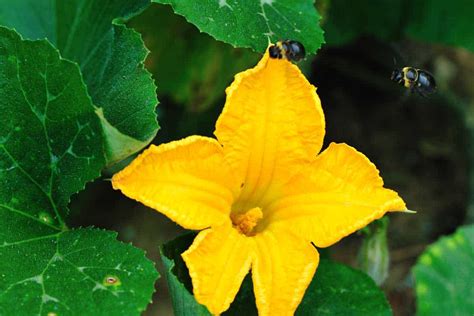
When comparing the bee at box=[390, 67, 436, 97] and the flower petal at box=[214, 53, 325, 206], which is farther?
the bee at box=[390, 67, 436, 97]

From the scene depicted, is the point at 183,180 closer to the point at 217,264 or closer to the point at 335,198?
the point at 217,264

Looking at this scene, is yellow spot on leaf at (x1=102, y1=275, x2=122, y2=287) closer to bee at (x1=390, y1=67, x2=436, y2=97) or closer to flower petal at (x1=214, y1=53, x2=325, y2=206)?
flower petal at (x1=214, y1=53, x2=325, y2=206)

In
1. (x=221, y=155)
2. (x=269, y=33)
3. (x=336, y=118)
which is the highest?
(x=269, y=33)

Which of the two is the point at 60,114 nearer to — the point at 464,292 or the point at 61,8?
the point at 61,8

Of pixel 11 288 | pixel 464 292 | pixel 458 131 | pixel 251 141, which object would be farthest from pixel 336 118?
pixel 11 288

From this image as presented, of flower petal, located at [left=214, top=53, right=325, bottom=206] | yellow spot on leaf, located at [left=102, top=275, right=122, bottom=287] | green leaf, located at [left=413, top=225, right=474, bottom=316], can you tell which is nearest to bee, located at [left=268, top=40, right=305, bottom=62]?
flower petal, located at [left=214, top=53, right=325, bottom=206]

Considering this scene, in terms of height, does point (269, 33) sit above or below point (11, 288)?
above
